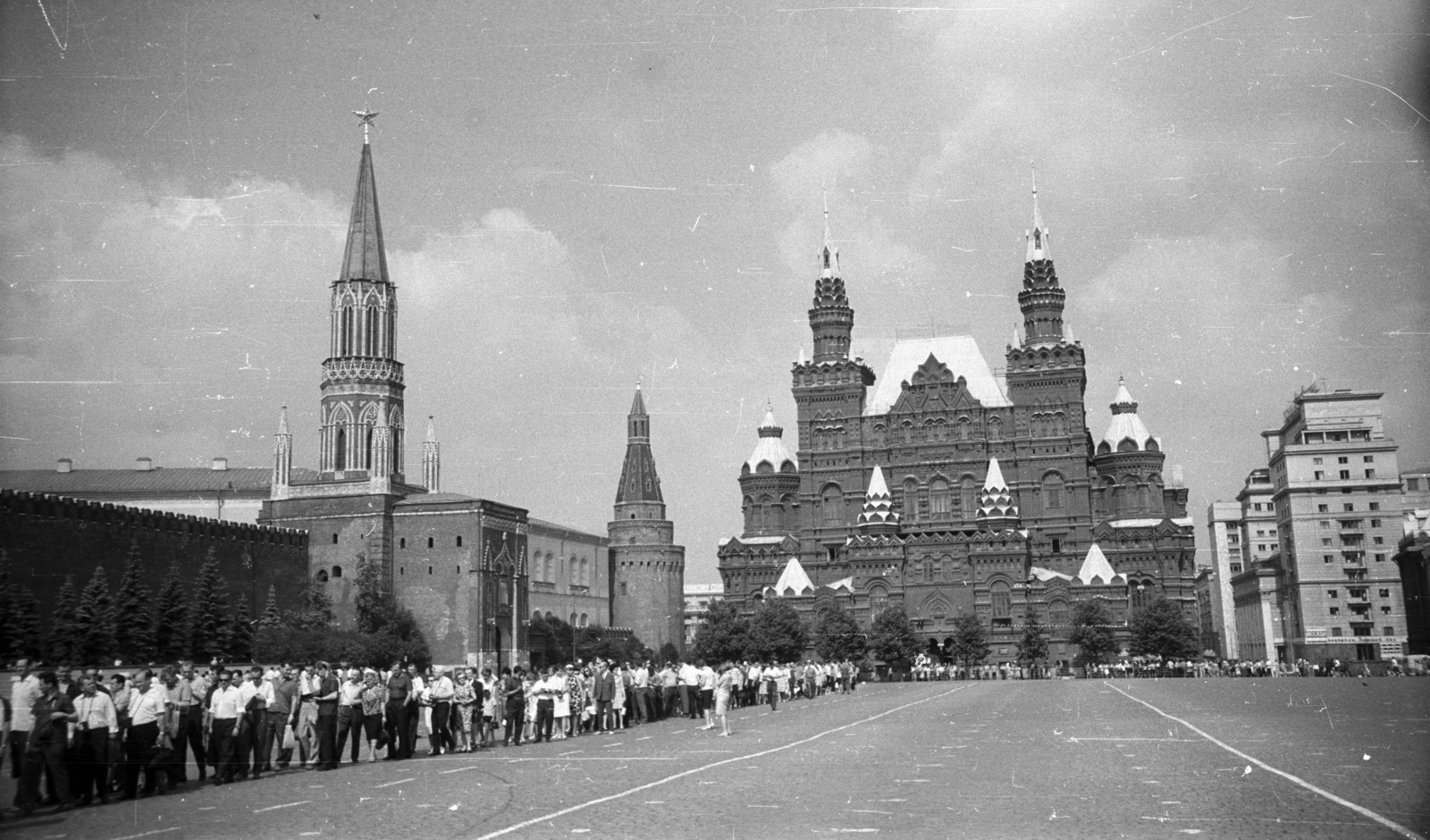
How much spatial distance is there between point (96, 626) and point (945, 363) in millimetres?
81118

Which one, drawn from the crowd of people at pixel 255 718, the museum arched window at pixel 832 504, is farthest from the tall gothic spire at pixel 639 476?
the crowd of people at pixel 255 718

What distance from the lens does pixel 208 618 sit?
6072 cm

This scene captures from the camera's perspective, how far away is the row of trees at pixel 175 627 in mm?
51219

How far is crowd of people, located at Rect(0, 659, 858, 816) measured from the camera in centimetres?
1706

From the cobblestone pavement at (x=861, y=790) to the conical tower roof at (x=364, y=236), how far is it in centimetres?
6392

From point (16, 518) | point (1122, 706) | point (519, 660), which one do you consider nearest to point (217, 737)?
point (1122, 706)

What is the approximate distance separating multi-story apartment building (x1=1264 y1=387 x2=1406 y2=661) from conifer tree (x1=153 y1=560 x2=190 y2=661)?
282ft

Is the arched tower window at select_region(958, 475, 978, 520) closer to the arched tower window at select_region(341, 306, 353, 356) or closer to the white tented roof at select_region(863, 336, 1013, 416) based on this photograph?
the white tented roof at select_region(863, 336, 1013, 416)

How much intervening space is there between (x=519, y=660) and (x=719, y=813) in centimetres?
7125

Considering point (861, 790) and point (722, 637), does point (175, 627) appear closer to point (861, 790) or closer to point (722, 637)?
point (722, 637)

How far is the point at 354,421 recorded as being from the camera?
84812 millimetres

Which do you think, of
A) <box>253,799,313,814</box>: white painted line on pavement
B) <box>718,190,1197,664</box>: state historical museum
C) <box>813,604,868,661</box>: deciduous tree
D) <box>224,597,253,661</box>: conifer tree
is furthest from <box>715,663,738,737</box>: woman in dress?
<box>718,190,1197,664</box>: state historical museum

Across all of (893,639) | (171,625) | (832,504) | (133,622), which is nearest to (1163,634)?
(893,639)

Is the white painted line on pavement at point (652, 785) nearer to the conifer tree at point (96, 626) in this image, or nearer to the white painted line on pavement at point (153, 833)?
the white painted line on pavement at point (153, 833)
